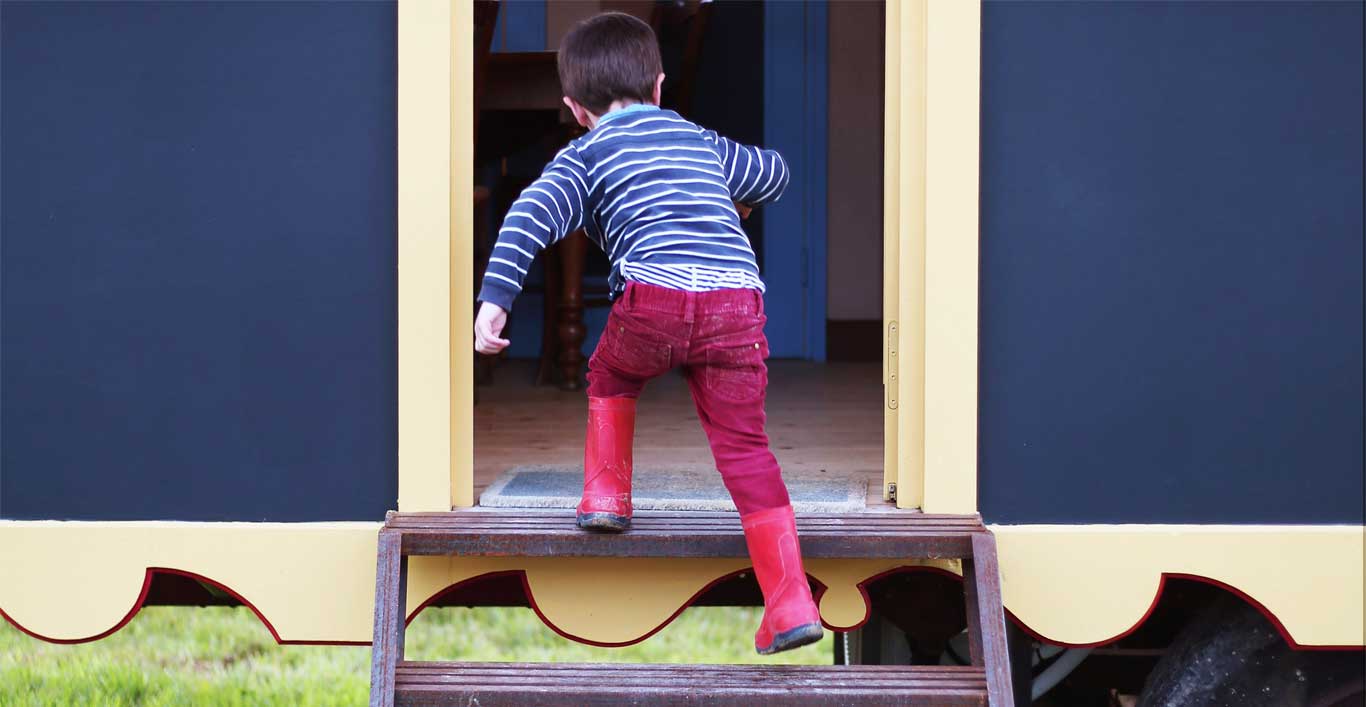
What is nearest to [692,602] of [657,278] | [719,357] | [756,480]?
[756,480]

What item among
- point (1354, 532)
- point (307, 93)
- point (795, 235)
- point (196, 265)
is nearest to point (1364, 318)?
point (1354, 532)

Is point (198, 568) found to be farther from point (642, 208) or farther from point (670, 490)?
point (642, 208)

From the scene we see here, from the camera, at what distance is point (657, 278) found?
6.56 feet

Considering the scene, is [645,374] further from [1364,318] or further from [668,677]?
[1364,318]

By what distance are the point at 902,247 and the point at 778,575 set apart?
66cm

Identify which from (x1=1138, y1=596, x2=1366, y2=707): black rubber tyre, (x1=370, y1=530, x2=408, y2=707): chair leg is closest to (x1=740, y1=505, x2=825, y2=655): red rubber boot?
(x1=370, y1=530, x2=408, y2=707): chair leg

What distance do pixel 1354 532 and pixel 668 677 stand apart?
48.8 inches

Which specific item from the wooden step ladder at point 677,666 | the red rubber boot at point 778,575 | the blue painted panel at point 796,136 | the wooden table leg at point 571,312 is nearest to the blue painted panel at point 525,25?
the blue painted panel at point 796,136

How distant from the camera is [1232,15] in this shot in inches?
87.4

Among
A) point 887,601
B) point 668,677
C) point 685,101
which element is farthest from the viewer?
point 685,101

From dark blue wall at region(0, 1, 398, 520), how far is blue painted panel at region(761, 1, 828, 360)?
2.87 metres

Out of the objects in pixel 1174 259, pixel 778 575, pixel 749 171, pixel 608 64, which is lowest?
pixel 778 575

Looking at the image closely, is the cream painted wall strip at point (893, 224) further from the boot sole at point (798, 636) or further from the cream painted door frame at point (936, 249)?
the boot sole at point (798, 636)

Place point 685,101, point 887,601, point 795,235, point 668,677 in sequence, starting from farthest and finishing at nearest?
point 795,235, point 685,101, point 887,601, point 668,677
